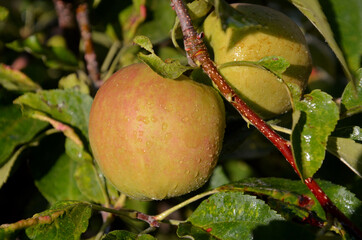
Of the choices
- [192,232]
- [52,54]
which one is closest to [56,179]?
[52,54]

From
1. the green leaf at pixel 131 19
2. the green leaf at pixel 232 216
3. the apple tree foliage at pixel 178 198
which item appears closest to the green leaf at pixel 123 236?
the apple tree foliage at pixel 178 198

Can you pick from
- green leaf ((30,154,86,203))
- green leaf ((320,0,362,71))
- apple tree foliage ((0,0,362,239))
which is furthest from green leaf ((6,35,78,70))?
green leaf ((320,0,362,71))

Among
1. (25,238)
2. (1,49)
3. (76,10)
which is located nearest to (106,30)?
(76,10)

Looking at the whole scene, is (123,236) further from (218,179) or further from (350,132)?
(350,132)

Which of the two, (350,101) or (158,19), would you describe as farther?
(158,19)

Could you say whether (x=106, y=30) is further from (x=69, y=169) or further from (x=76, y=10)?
(x=69, y=169)

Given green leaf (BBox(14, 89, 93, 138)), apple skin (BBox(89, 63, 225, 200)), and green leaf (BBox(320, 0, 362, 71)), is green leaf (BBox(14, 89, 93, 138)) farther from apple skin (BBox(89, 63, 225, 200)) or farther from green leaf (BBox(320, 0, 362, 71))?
green leaf (BBox(320, 0, 362, 71))
